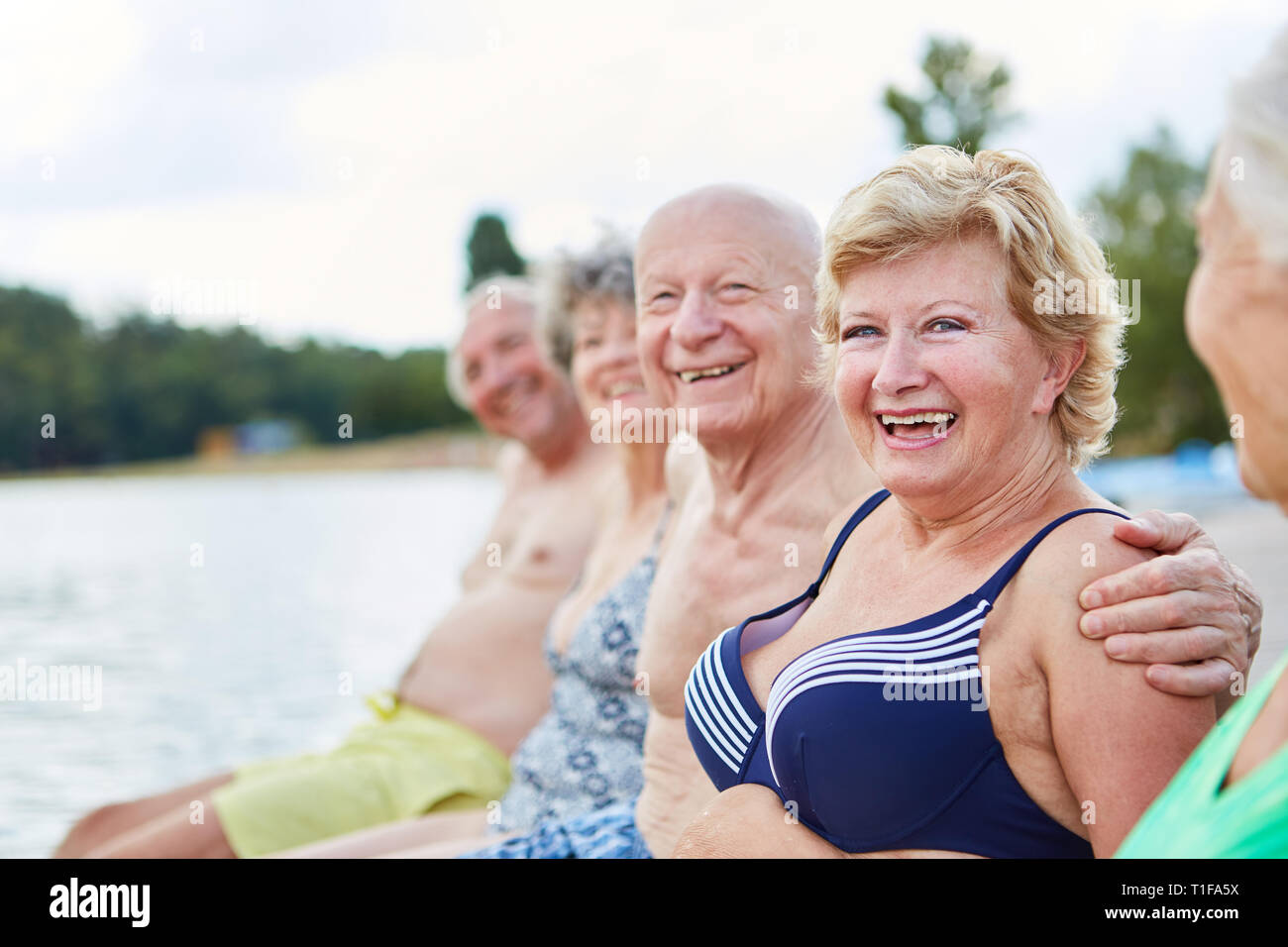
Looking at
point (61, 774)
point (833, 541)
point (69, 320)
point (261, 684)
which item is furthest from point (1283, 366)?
point (69, 320)

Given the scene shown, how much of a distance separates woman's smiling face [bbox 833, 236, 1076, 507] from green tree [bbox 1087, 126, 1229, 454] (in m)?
25.8

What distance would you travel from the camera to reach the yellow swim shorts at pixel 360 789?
134 inches

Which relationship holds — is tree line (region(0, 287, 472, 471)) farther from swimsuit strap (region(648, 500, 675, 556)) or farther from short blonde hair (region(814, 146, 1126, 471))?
short blonde hair (region(814, 146, 1126, 471))

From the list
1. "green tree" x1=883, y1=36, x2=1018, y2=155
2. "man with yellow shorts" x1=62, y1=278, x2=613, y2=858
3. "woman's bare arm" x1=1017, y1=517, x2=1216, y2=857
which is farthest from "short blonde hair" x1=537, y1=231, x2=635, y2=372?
"green tree" x1=883, y1=36, x2=1018, y2=155

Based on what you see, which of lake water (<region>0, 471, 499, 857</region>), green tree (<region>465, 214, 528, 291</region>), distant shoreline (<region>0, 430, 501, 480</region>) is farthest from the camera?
distant shoreline (<region>0, 430, 501, 480</region>)

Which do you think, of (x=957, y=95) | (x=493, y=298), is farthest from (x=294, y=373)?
(x=493, y=298)

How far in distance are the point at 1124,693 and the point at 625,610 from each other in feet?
4.80

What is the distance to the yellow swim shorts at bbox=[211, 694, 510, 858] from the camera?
3412 mm

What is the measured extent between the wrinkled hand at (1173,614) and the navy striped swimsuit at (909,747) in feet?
0.30

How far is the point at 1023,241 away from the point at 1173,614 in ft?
1.76

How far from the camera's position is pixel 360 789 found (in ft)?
11.5

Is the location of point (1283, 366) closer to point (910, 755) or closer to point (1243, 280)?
point (1243, 280)

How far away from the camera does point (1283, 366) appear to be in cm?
117

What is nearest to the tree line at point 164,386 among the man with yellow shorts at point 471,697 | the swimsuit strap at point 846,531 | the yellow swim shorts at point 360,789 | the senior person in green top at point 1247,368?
the man with yellow shorts at point 471,697
